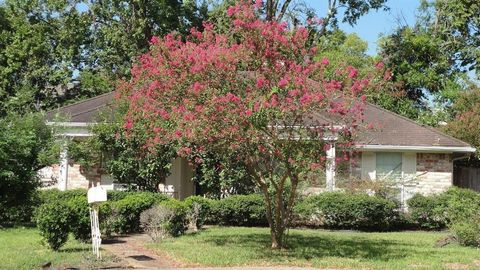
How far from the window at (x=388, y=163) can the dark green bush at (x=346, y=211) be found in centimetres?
259

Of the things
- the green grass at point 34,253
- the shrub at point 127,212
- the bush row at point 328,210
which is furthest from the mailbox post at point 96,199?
the bush row at point 328,210

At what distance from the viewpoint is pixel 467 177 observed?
26.2 meters

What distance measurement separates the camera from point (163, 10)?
32.5 m

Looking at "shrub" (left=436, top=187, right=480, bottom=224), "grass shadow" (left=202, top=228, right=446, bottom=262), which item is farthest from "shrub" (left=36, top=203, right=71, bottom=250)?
"shrub" (left=436, top=187, right=480, bottom=224)

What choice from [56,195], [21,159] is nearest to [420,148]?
[56,195]

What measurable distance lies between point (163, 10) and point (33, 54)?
710cm

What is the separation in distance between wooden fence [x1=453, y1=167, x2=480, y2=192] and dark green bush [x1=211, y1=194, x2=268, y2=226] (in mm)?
10573

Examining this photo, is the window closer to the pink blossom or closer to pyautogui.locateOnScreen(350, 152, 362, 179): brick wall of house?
pyautogui.locateOnScreen(350, 152, 362, 179): brick wall of house

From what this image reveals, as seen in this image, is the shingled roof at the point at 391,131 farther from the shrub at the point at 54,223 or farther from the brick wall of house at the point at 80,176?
the shrub at the point at 54,223

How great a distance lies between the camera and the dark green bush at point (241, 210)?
19.3 m

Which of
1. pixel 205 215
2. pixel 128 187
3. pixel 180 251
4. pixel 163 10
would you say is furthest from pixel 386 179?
pixel 163 10

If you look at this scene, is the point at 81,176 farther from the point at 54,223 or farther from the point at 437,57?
the point at 437,57

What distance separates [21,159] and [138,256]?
23.3 ft

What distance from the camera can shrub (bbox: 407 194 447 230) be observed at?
1975 cm
